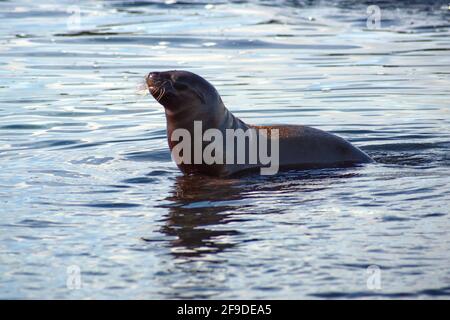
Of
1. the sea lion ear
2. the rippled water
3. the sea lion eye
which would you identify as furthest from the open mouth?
the rippled water

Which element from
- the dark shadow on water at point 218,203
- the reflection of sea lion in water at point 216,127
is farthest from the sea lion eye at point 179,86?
the dark shadow on water at point 218,203

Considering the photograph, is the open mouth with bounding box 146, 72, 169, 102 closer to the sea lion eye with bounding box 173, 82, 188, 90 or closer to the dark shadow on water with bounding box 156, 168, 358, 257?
the sea lion eye with bounding box 173, 82, 188, 90

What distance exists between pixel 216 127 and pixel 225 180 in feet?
1.35

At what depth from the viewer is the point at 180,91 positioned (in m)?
8.18

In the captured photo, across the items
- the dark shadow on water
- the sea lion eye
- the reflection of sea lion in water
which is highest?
the sea lion eye

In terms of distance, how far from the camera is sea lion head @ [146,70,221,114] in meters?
7.99

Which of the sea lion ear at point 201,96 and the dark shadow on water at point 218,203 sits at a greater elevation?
the sea lion ear at point 201,96

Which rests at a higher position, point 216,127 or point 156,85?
point 156,85

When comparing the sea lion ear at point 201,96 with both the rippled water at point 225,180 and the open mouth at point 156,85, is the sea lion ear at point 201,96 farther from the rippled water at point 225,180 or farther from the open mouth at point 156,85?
the rippled water at point 225,180

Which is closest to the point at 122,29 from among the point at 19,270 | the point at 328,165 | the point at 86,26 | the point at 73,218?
the point at 86,26

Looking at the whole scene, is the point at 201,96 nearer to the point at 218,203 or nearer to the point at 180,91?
the point at 180,91

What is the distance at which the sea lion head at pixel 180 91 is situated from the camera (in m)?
7.99

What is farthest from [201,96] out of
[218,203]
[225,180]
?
[218,203]
